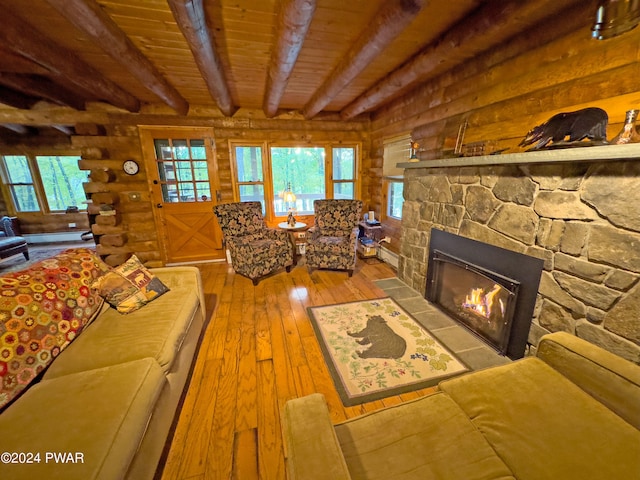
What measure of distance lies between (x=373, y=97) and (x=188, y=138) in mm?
2782

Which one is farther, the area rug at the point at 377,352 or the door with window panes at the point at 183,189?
the door with window panes at the point at 183,189

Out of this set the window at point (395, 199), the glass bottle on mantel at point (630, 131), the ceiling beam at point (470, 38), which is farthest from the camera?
the window at point (395, 199)

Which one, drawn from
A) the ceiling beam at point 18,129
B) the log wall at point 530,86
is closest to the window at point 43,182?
the ceiling beam at point 18,129

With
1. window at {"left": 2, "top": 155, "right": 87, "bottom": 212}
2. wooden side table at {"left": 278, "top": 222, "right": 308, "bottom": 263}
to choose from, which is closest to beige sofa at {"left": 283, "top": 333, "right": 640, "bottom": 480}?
wooden side table at {"left": 278, "top": 222, "right": 308, "bottom": 263}

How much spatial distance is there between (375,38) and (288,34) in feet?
1.96

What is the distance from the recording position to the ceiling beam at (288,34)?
143 centimetres

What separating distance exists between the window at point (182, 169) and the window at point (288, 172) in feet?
1.69

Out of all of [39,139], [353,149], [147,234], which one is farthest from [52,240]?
[353,149]

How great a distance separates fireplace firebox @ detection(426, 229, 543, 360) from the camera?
1.77 m

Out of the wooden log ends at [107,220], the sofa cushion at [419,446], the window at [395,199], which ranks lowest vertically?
the sofa cushion at [419,446]

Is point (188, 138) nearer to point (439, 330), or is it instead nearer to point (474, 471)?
point (439, 330)

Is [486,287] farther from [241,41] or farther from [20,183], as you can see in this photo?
[20,183]

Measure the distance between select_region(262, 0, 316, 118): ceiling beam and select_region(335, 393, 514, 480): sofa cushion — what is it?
6.72ft

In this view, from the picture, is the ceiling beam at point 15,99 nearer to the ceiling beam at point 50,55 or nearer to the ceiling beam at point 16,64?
the ceiling beam at point 16,64
